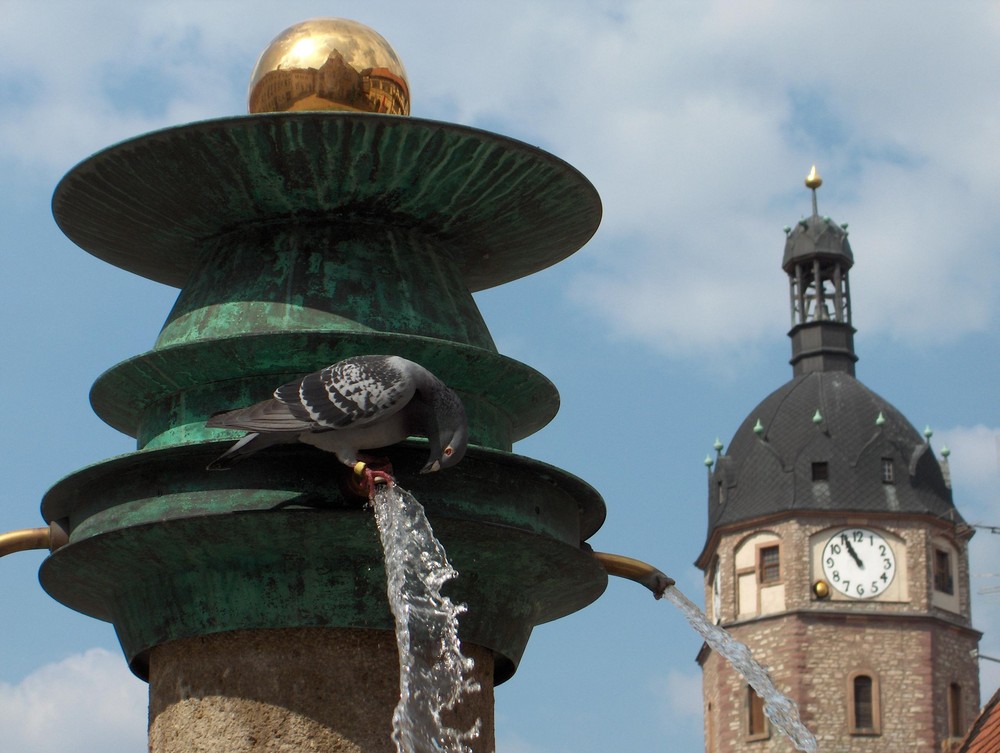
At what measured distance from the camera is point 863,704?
186 feet

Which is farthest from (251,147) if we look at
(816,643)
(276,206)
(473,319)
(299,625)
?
(816,643)

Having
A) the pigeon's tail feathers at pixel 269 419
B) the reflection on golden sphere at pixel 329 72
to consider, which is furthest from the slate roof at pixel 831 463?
the pigeon's tail feathers at pixel 269 419

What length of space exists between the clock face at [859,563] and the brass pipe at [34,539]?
5266 cm

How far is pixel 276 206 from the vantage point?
4.87 m

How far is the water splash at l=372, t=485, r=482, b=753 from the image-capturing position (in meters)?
4.25

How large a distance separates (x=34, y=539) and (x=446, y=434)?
1029 millimetres

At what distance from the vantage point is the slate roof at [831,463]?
56344mm

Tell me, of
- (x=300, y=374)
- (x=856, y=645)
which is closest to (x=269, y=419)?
(x=300, y=374)

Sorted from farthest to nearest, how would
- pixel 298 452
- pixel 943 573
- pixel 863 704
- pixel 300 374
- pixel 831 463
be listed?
pixel 943 573 < pixel 863 704 < pixel 831 463 < pixel 300 374 < pixel 298 452

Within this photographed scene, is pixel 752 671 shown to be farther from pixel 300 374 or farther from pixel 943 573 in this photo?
pixel 943 573

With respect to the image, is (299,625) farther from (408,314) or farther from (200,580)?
(408,314)

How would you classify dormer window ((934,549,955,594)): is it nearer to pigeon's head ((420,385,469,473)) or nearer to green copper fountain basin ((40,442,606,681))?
green copper fountain basin ((40,442,606,681))

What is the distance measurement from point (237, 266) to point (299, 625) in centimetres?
89

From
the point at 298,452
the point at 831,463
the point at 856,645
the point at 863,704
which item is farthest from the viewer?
the point at 856,645
